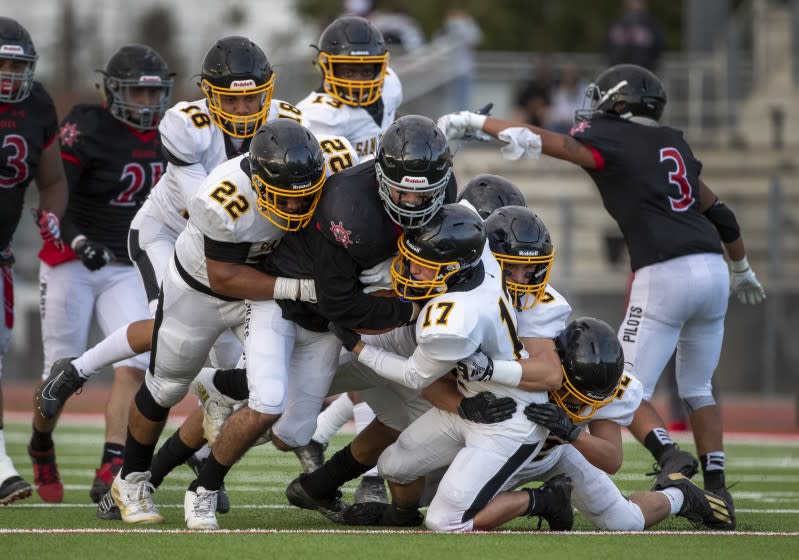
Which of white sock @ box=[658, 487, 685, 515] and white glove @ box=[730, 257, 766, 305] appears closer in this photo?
white sock @ box=[658, 487, 685, 515]

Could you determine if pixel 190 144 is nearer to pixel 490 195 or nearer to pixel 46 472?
pixel 490 195

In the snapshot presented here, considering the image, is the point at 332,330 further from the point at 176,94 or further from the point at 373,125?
the point at 176,94

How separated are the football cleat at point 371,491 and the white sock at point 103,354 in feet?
3.88

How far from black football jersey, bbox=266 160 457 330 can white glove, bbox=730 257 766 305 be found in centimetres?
240

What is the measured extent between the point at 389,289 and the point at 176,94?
1653 centimetres

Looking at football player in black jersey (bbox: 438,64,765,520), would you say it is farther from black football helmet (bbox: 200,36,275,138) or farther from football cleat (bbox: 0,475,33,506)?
football cleat (bbox: 0,475,33,506)

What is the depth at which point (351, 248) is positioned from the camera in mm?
4938

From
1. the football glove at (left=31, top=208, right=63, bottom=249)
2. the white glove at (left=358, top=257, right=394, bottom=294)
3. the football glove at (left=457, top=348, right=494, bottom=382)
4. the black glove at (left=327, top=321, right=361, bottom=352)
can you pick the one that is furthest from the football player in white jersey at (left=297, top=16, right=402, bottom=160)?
the football glove at (left=457, top=348, right=494, bottom=382)

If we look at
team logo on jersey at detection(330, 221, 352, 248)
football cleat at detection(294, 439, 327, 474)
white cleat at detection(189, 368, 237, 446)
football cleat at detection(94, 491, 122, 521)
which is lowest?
football cleat at detection(294, 439, 327, 474)

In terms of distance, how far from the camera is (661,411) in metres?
11.3

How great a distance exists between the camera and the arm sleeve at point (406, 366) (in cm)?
489

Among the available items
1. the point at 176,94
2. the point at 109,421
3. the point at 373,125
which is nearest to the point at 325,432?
the point at 109,421

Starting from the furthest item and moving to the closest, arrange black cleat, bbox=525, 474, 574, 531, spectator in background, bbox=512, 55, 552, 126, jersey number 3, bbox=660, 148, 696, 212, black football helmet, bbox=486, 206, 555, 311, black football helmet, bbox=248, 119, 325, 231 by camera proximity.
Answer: spectator in background, bbox=512, 55, 552, 126 < jersey number 3, bbox=660, 148, 696, 212 < black football helmet, bbox=486, 206, 555, 311 < black cleat, bbox=525, 474, 574, 531 < black football helmet, bbox=248, 119, 325, 231

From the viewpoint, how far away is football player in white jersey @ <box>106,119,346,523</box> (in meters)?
4.98
